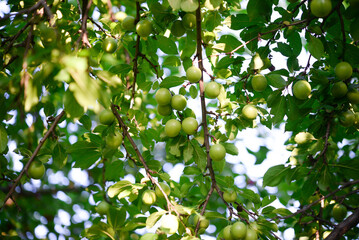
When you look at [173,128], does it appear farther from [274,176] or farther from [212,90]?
[274,176]

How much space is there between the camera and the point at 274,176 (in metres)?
1.77

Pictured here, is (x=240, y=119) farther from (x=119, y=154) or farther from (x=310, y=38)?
(x=119, y=154)

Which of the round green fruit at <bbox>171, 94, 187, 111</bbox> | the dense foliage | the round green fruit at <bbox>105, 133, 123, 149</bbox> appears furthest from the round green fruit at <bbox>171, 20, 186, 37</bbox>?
the round green fruit at <bbox>105, 133, 123, 149</bbox>

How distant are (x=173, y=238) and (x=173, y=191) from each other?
1.59 ft

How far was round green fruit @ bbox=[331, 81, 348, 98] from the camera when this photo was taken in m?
1.58

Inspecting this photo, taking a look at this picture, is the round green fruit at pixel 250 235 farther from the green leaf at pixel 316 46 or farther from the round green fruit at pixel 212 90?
the green leaf at pixel 316 46

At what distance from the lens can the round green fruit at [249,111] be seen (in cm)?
176

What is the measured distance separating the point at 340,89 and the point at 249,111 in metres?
0.45

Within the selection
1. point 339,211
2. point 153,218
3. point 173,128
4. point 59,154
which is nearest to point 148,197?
point 153,218

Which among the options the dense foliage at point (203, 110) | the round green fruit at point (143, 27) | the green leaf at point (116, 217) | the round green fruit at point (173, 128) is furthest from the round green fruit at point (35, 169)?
the round green fruit at point (143, 27)

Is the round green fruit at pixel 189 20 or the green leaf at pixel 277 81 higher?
the round green fruit at pixel 189 20

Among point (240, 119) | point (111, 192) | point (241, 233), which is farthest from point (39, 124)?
point (241, 233)

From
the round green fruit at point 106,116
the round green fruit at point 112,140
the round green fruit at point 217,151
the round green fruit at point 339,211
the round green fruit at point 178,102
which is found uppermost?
the round green fruit at point 178,102

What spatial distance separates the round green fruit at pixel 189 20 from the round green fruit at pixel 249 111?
525 mm
